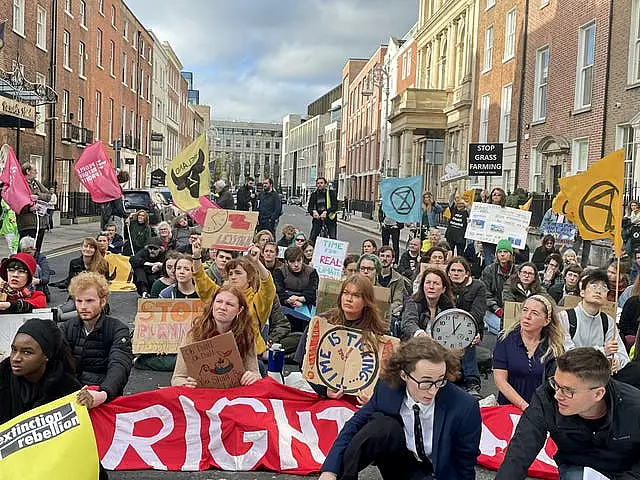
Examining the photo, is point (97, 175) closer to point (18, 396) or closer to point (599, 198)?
point (599, 198)

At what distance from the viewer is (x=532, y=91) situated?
26297 mm

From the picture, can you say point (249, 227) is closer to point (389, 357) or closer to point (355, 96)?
point (389, 357)

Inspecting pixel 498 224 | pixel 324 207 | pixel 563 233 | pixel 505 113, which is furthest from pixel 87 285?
pixel 505 113

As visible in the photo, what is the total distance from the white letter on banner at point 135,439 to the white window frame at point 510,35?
25.9 metres

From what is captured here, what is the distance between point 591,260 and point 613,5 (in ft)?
26.8

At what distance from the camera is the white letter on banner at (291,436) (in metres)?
5.03

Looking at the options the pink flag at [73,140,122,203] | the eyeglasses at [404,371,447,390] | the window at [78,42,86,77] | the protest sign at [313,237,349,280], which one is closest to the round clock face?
the eyeglasses at [404,371,447,390]

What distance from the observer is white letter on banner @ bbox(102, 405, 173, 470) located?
494 centimetres

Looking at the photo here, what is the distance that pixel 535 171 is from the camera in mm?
25609

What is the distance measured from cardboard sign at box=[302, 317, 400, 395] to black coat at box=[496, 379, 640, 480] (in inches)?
74.4

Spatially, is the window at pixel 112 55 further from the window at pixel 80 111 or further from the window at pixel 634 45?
the window at pixel 634 45

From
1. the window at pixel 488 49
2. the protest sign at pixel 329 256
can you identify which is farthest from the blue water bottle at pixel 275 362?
the window at pixel 488 49

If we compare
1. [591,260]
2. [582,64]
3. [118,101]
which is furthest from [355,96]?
Answer: [591,260]

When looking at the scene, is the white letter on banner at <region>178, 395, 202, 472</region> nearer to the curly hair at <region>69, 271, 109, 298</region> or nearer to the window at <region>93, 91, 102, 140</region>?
the curly hair at <region>69, 271, 109, 298</region>
